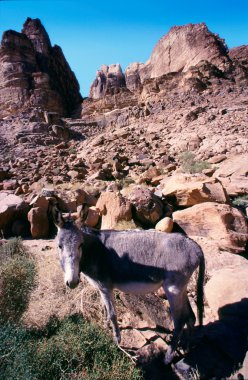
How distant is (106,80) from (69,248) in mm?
63518

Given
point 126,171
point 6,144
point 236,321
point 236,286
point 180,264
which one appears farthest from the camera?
point 6,144

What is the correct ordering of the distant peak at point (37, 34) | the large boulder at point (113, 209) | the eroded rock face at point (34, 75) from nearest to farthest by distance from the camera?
the large boulder at point (113, 209) < the eroded rock face at point (34, 75) < the distant peak at point (37, 34)

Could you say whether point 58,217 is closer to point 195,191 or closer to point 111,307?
point 111,307

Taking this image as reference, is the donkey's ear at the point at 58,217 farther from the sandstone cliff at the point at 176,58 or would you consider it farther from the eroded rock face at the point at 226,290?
the sandstone cliff at the point at 176,58

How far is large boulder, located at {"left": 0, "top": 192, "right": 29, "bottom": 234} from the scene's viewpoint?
8.06 m

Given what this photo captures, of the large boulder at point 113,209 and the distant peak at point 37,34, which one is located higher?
the distant peak at point 37,34

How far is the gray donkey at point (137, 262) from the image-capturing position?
11.6 ft

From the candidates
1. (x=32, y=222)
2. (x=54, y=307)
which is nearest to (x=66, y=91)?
(x=32, y=222)

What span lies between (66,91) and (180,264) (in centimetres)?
5566

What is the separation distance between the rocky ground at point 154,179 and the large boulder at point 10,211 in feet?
0.10

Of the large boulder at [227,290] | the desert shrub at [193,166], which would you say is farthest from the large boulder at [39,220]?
the desert shrub at [193,166]

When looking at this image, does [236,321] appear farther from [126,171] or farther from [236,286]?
→ [126,171]

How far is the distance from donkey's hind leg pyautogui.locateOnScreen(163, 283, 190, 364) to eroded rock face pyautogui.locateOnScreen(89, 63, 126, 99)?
59348 millimetres

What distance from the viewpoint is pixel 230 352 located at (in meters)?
3.57
